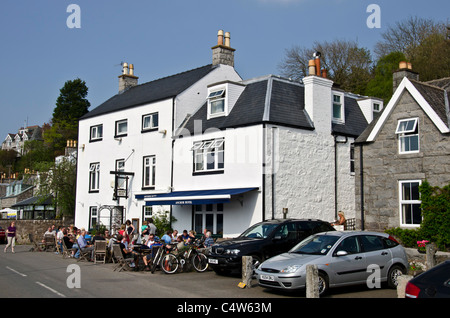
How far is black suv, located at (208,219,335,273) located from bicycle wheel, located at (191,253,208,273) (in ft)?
3.28

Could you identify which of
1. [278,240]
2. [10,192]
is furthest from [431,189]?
[10,192]

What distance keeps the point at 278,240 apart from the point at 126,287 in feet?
16.7

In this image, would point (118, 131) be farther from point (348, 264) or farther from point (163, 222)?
point (348, 264)

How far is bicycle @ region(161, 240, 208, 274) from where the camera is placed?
16156mm

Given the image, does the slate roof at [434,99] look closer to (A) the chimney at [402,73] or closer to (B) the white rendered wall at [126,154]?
(A) the chimney at [402,73]

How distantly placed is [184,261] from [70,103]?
2570 inches

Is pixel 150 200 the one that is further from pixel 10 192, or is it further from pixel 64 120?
pixel 64 120

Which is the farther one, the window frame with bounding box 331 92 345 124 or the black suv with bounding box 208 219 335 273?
the window frame with bounding box 331 92 345 124

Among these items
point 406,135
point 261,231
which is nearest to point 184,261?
point 261,231

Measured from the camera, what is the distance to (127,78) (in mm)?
36094

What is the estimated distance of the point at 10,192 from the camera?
213 ft

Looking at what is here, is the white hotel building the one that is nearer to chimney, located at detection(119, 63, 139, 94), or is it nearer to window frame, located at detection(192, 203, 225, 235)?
window frame, located at detection(192, 203, 225, 235)

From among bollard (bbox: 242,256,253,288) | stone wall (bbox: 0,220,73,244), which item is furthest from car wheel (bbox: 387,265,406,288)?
stone wall (bbox: 0,220,73,244)

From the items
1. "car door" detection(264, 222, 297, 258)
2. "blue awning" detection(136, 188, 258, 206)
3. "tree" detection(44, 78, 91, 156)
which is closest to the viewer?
"car door" detection(264, 222, 297, 258)
